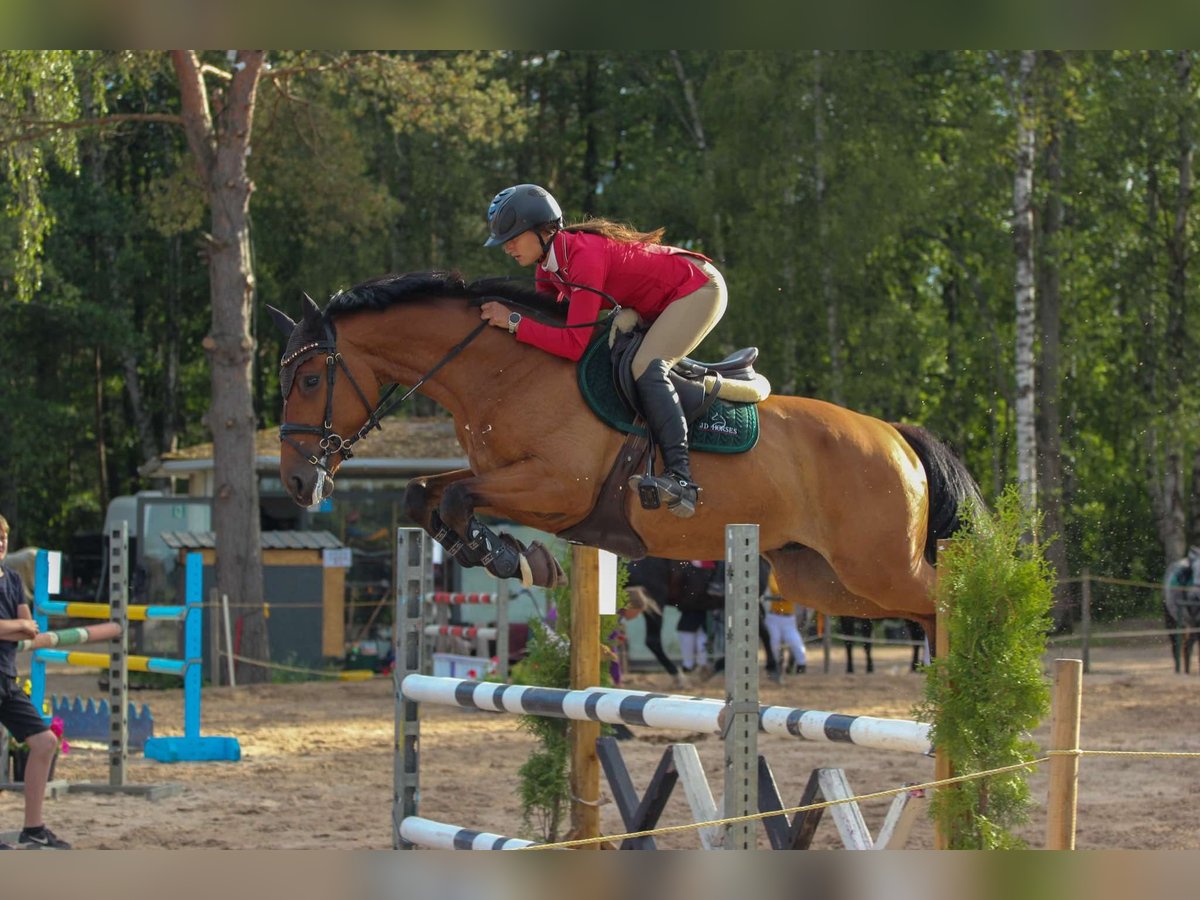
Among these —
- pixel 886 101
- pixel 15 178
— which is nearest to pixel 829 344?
pixel 886 101

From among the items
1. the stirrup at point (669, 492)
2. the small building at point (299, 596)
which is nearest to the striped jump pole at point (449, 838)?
the stirrup at point (669, 492)

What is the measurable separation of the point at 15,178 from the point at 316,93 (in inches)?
361

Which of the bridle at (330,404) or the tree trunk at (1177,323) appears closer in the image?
the bridle at (330,404)

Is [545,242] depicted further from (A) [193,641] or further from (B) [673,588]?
(B) [673,588]

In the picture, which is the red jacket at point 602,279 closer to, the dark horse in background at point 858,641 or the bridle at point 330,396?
the bridle at point 330,396

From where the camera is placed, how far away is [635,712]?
474cm

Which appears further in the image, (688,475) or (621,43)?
(621,43)

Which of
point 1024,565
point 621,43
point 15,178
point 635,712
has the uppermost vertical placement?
point 15,178

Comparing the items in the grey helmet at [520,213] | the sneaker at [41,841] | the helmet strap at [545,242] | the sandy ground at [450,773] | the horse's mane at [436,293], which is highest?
the grey helmet at [520,213]

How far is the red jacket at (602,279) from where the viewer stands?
4.96m

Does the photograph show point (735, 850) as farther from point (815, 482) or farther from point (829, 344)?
point (829, 344)

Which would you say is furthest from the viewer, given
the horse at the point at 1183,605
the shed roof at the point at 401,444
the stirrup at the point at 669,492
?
the shed roof at the point at 401,444

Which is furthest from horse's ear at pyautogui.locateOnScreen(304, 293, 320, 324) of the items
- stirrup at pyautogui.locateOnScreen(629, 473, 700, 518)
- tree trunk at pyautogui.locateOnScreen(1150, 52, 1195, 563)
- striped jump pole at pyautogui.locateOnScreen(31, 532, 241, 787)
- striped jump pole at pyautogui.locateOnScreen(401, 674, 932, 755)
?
tree trunk at pyautogui.locateOnScreen(1150, 52, 1195, 563)

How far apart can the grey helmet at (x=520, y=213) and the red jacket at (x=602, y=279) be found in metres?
0.09
